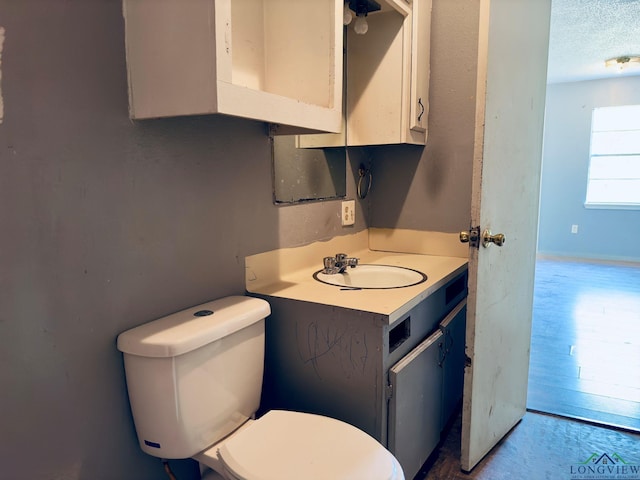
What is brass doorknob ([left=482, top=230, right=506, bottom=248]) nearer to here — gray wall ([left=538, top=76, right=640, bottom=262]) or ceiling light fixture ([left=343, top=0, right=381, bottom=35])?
ceiling light fixture ([left=343, top=0, right=381, bottom=35])

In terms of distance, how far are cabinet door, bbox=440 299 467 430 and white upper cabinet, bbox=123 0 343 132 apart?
36.5 inches

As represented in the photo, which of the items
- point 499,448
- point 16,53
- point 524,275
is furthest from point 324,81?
point 499,448

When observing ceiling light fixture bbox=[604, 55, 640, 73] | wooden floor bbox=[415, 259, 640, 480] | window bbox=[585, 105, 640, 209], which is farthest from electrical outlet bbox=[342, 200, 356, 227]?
window bbox=[585, 105, 640, 209]

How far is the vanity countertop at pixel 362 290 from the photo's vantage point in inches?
51.6

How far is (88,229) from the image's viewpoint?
102 centimetres

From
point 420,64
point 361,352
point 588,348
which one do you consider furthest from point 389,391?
point 588,348

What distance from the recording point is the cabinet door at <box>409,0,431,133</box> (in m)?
1.85

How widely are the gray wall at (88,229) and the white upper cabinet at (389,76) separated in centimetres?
67

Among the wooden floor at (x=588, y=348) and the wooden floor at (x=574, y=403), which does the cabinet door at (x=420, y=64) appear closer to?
the wooden floor at (x=574, y=403)

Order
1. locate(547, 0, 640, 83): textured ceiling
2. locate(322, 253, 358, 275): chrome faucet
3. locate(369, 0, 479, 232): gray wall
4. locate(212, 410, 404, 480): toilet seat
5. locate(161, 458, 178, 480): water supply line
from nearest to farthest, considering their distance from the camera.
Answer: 1. locate(212, 410, 404, 480): toilet seat
2. locate(161, 458, 178, 480): water supply line
3. locate(322, 253, 358, 275): chrome faucet
4. locate(369, 0, 479, 232): gray wall
5. locate(547, 0, 640, 83): textured ceiling

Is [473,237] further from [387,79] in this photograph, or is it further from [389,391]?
[387,79]

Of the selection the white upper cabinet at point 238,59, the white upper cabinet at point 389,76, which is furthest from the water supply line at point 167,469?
the white upper cabinet at point 389,76

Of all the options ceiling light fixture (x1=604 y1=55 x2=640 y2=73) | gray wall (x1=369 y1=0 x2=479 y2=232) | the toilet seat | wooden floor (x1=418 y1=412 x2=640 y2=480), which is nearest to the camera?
the toilet seat

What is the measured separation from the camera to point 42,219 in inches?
36.9
